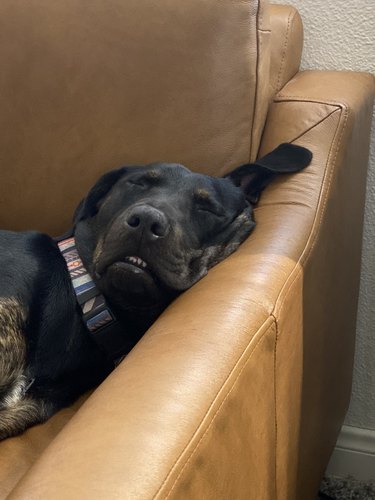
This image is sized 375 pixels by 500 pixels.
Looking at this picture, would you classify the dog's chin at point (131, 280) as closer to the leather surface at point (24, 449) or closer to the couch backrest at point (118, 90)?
the leather surface at point (24, 449)

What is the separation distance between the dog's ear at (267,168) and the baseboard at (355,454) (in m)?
0.96

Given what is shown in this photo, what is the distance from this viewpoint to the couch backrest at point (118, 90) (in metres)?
1.58

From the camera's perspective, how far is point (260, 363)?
3.34 ft

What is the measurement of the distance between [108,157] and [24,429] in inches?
26.5

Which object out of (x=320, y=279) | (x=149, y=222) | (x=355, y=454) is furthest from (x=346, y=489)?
(x=149, y=222)

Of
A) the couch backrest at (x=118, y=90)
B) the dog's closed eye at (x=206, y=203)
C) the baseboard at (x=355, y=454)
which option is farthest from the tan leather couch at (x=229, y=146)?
the baseboard at (x=355, y=454)

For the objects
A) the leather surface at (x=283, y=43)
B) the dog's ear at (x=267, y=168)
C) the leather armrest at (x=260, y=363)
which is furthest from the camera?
the leather surface at (x=283, y=43)

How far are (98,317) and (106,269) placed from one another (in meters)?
0.10

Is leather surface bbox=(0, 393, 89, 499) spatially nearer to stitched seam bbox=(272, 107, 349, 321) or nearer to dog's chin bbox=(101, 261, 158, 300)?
dog's chin bbox=(101, 261, 158, 300)

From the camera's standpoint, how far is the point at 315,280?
135 centimetres

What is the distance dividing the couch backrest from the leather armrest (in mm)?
146

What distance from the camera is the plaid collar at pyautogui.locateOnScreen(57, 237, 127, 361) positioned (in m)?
1.40

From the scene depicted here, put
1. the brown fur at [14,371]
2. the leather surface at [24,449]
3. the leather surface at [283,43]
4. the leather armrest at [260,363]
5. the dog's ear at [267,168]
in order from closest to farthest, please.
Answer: the leather armrest at [260,363]
the leather surface at [24,449]
the brown fur at [14,371]
the dog's ear at [267,168]
the leather surface at [283,43]

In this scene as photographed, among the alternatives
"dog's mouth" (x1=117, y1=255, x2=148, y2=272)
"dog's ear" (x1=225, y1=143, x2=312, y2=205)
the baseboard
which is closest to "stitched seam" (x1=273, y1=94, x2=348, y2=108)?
"dog's ear" (x1=225, y1=143, x2=312, y2=205)
